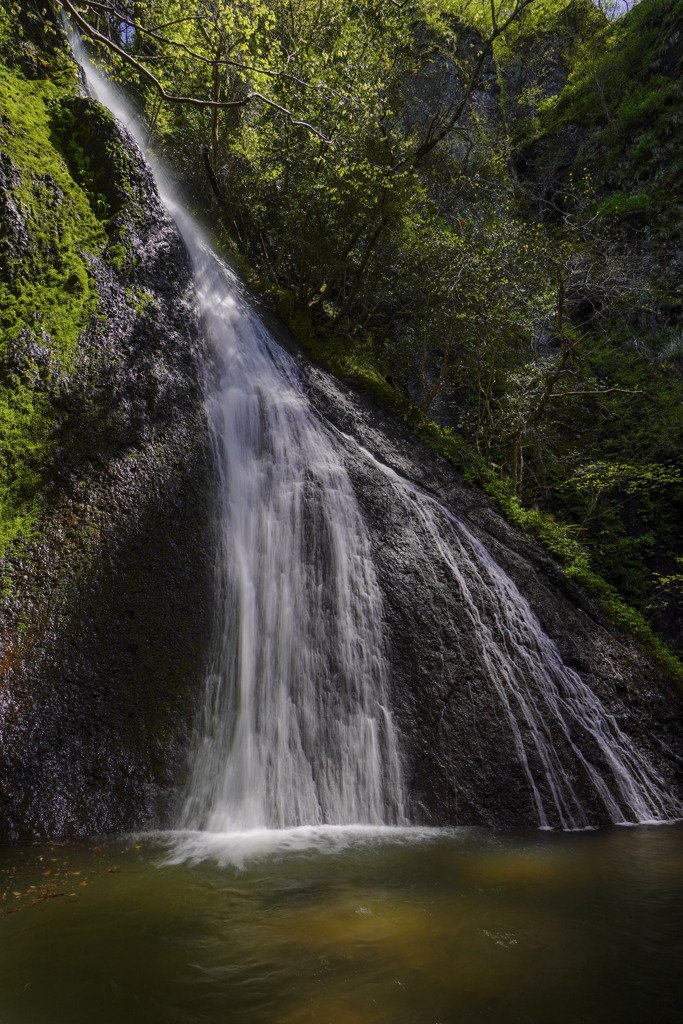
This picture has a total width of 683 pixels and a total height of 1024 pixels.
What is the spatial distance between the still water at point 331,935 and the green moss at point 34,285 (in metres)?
2.95

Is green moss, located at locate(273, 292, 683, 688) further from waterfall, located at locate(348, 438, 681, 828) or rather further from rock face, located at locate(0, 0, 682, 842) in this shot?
waterfall, located at locate(348, 438, 681, 828)

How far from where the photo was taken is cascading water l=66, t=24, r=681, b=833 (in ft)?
15.3

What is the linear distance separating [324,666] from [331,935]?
9.44 ft

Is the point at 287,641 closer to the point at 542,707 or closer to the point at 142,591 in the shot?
the point at 142,591

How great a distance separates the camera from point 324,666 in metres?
5.40

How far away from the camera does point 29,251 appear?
5.84 metres

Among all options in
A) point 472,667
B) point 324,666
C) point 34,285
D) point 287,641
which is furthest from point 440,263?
point 324,666

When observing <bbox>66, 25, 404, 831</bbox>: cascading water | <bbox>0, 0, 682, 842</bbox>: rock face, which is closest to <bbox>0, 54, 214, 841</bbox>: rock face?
<bbox>0, 0, 682, 842</bbox>: rock face

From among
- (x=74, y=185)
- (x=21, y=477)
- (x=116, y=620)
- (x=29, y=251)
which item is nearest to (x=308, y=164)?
(x=74, y=185)

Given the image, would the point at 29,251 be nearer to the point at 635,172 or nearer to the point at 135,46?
the point at 135,46

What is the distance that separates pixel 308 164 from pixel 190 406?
7.62 m

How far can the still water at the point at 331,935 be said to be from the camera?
81.4 inches

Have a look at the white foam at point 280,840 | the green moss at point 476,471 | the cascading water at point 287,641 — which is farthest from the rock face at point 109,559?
the green moss at point 476,471

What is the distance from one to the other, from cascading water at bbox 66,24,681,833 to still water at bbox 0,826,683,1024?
0.74 metres
